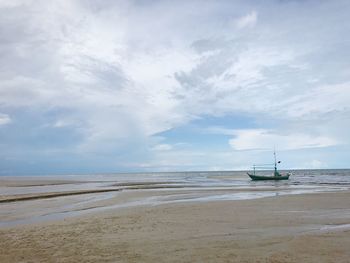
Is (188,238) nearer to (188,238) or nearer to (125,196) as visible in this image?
(188,238)

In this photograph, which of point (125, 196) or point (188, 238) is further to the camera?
point (125, 196)

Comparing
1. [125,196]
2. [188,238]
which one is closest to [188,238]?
[188,238]

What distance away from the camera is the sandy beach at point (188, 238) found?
35.3ft

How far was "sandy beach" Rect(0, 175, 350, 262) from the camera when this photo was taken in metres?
10.8

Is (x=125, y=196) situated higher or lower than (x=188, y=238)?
higher

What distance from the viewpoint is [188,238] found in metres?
13.4

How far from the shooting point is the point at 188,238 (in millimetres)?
13391

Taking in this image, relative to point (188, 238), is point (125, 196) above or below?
above

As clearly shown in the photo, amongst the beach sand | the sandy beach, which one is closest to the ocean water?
the sandy beach

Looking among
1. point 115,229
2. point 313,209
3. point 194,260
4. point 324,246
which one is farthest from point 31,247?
point 313,209

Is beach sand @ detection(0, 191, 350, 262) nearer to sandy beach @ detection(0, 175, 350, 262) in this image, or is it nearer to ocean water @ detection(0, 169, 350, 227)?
sandy beach @ detection(0, 175, 350, 262)

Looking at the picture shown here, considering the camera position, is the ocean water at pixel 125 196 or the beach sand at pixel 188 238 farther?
the ocean water at pixel 125 196

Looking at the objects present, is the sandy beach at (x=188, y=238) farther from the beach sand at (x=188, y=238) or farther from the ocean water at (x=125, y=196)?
the ocean water at (x=125, y=196)

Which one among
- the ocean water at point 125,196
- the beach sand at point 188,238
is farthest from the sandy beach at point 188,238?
the ocean water at point 125,196
